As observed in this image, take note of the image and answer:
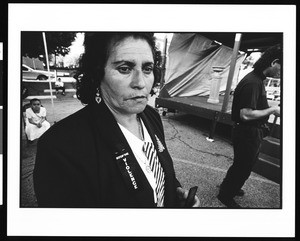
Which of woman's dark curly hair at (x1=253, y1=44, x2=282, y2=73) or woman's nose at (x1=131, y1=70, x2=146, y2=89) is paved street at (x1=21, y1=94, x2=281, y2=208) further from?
woman's dark curly hair at (x1=253, y1=44, x2=282, y2=73)

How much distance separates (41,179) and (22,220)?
0.75m

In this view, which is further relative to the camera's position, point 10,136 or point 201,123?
point 201,123

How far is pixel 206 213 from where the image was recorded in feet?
4.37

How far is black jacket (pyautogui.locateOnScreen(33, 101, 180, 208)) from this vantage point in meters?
0.85

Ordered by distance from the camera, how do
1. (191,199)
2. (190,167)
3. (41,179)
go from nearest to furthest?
(41,179) < (191,199) < (190,167)

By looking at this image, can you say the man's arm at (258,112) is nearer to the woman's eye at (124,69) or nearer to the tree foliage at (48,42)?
the woman's eye at (124,69)

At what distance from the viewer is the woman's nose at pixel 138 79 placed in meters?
1.01

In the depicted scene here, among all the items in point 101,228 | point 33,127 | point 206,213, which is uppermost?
point 33,127

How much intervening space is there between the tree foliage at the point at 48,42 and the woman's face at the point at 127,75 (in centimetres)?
49

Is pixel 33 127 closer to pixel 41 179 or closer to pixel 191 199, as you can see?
pixel 41 179

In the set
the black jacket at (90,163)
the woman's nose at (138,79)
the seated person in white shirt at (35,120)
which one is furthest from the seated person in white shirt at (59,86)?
the woman's nose at (138,79)

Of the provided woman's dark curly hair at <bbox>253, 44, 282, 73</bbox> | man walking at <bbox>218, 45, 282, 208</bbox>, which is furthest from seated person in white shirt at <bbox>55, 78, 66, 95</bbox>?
woman's dark curly hair at <bbox>253, 44, 282, 73</bbox>

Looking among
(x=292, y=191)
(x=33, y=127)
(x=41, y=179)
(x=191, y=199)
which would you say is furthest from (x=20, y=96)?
(x=292, y=191)

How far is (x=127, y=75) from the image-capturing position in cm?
100
